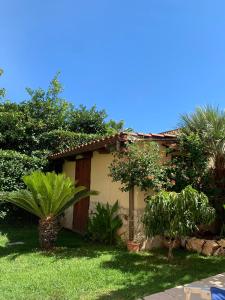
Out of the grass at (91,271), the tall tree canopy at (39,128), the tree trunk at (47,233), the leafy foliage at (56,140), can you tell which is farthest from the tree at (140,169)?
the leafy foliage at (56,140)

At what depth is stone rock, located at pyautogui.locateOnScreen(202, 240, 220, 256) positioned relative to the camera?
8.52 m

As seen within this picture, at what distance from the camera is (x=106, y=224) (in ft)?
32.1

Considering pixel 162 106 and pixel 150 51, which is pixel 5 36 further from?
pixel 162 106

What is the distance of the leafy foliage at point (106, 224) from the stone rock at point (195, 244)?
197cm

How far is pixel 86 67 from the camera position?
16766 millimetres

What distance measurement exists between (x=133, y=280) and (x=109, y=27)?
10.7 meters

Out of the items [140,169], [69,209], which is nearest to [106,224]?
[140,169]

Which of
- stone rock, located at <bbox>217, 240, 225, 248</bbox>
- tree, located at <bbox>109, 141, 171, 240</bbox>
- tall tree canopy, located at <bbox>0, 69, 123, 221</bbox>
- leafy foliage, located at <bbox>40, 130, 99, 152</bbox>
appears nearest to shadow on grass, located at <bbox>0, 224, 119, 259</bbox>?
tree, located at <bbox>109, 141, 171, 240</bbox>

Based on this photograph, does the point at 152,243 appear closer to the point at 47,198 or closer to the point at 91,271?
the point at 91,271

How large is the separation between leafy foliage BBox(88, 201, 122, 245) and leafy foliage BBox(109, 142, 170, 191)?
123cm

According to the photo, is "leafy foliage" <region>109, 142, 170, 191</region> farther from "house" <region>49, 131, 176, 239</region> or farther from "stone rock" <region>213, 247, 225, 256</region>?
"stone rock" <region>213, 247, 225, 256</region>

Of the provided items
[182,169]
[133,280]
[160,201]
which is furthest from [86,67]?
[133,280]

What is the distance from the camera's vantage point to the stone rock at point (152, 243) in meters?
9.04

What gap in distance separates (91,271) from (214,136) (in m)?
4.93
